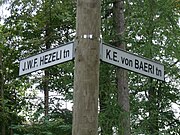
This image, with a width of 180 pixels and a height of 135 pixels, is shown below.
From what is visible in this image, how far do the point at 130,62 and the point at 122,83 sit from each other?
92.0 inches

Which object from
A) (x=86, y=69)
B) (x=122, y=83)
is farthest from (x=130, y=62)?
(x=122, y=83)

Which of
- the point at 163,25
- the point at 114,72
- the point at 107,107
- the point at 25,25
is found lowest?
the point at 107,107

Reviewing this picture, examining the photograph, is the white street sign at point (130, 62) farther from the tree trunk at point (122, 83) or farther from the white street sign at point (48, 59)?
the tree trunk at point (122, 83)

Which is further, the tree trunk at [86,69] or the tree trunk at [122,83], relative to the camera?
the tree trunk at [122,83]

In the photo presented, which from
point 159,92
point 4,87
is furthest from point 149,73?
point 159,92

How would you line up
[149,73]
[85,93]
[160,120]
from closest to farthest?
[85,93] < [149,73] < [160,120]

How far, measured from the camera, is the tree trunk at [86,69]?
2659 mm

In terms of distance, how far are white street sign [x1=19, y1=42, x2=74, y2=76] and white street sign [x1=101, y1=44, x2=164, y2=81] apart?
0.28 m

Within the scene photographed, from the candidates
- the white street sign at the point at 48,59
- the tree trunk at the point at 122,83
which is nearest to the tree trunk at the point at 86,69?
the white street sign at the point at 48,59

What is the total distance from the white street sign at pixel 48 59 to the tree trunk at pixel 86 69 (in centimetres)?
18

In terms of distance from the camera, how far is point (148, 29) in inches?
222

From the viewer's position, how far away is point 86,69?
2729 millimetres

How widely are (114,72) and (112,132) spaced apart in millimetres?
1043

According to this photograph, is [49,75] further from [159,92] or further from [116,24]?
[116,24]
